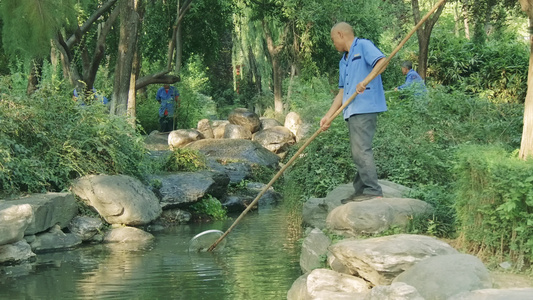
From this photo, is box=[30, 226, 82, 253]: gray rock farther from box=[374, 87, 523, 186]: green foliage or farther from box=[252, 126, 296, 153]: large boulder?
box=[252, 126, 296, 153]: large boulder

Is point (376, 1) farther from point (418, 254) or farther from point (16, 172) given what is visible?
point (418, 254)

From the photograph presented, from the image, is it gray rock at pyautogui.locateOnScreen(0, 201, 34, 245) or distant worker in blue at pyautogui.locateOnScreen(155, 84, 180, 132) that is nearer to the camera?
gray rock at pyautogui.locateOnScreen(0, 201, 34, 245)

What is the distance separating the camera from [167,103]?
2211cm

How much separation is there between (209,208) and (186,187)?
0.60 meters

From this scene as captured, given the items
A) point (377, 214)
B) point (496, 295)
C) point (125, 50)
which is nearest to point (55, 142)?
point (125, 50)

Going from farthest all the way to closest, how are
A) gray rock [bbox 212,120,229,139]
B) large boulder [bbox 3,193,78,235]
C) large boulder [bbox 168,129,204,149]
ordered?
gray rock [bbox 212,120,229,139]
large boulder [bbox 168,129,204,149]
large boulder [bbox 3,193,78,235]

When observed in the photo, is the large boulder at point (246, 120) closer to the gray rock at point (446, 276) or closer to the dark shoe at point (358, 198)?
the dark shoe at point (358, 198)

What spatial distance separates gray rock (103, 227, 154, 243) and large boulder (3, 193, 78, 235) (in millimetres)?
607

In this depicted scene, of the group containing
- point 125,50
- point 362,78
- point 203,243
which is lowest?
point 203,243

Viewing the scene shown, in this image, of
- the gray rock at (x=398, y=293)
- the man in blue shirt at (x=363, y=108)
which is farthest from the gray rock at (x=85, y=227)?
the gray rock at (x=398, y=293)

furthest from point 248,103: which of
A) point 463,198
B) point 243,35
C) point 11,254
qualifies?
point 463,198

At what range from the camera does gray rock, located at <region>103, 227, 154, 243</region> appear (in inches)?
414

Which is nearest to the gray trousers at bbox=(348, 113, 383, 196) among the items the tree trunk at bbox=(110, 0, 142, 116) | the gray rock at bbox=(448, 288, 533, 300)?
the gray rock at bbox=(448, 288, 533, 300)

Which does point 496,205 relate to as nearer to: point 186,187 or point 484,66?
point 186,187
